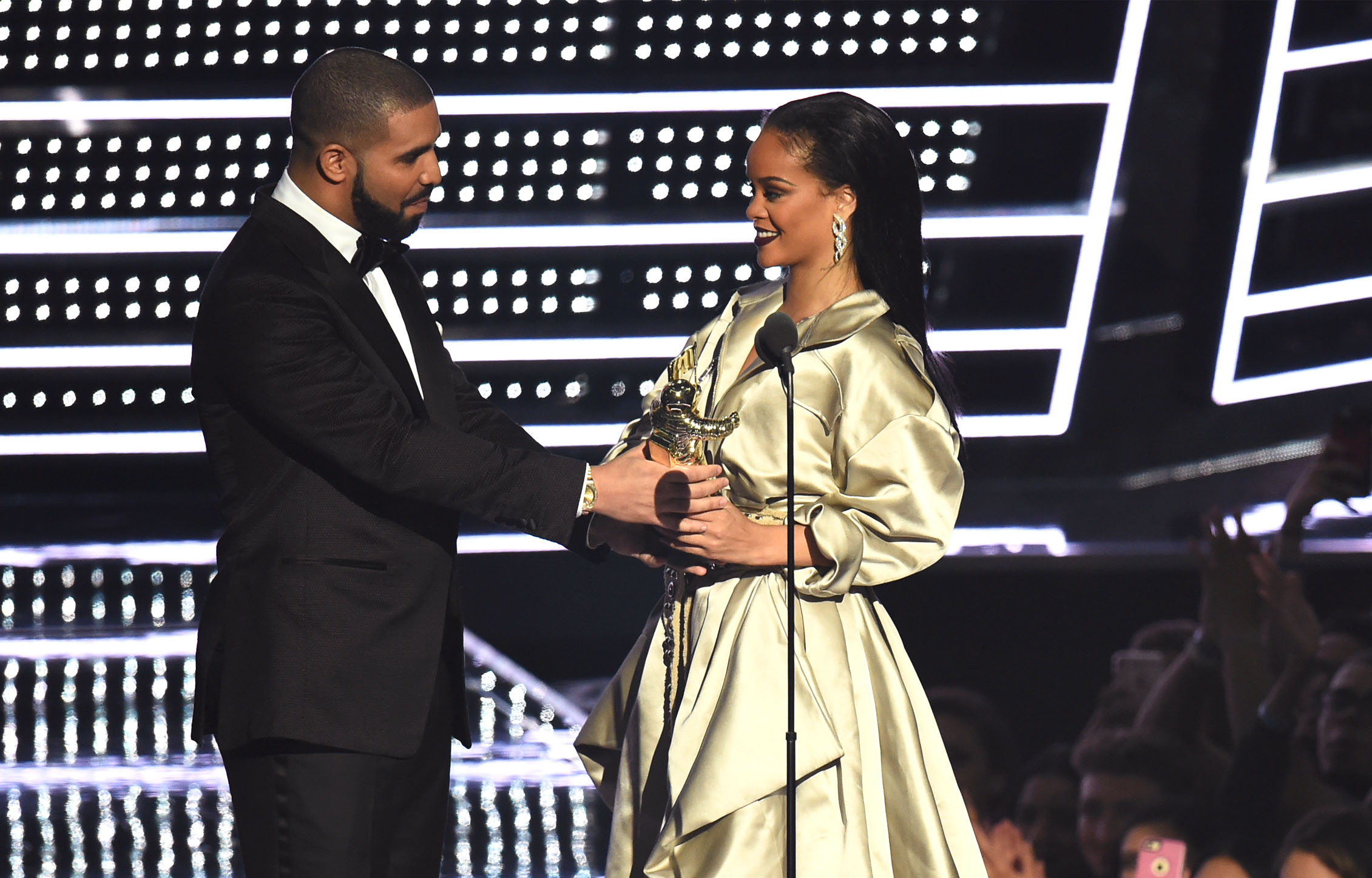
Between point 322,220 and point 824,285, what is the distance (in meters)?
0.65

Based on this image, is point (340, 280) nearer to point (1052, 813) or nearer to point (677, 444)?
point (677, 444)

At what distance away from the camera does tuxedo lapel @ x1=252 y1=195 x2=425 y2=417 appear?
6.46ft

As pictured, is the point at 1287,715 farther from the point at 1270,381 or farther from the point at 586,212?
the point at 586,212

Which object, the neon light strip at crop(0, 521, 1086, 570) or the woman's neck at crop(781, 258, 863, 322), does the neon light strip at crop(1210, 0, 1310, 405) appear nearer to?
the neon light strip at crop(0, 521, 1086, 570)

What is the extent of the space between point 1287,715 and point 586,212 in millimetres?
1866

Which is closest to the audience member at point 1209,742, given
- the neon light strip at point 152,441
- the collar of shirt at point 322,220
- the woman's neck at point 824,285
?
the neon light strip at point 152,441

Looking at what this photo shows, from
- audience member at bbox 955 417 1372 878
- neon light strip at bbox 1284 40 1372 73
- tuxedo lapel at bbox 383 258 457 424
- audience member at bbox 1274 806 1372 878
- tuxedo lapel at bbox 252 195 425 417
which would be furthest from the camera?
neon light strip at bbox 1284 40 1372 73

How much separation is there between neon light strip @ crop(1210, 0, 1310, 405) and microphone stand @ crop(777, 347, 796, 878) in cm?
208

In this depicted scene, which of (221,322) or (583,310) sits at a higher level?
(221,322)

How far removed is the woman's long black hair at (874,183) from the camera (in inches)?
76.2

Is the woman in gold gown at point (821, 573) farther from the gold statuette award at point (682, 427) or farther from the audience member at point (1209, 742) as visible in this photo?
the audience member at point (1209, 742)

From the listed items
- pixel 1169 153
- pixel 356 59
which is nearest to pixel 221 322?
pixel 356 59

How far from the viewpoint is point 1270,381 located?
12.0 feet

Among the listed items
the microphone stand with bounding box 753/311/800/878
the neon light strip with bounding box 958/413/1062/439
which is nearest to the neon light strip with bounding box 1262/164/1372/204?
the neon light strip with bounding box 958/413/1062/439
